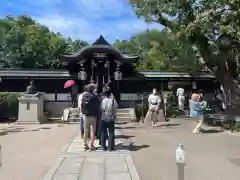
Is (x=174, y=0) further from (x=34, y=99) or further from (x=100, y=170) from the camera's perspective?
(x=100, y=170)

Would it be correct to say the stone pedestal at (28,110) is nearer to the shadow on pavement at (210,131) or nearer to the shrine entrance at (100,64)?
the shrine entrance at (100,64)

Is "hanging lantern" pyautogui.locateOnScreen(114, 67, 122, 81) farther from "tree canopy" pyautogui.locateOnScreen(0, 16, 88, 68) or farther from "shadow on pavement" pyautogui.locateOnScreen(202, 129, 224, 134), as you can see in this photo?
"tree canopy" pyautogui.locateOnScreen(0, 16, 88, 68)

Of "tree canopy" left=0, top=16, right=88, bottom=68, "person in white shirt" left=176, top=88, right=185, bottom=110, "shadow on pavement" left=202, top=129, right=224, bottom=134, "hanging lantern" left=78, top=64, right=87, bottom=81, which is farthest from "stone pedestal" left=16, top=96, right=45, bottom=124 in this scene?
"tree canopy" left=0, top=16, right=88, bottom=68

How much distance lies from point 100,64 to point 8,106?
294 inches

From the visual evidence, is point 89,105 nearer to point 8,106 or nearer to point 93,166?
point 93,166

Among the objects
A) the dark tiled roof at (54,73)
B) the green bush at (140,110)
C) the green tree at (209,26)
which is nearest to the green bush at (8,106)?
the dark tiled roof at (54,73)

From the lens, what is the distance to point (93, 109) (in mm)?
9875

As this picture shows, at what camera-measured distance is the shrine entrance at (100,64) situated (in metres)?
24.7

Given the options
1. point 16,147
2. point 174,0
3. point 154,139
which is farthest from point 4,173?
point 174,0

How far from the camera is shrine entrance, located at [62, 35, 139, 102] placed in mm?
24703

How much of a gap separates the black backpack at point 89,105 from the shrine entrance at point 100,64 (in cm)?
1396

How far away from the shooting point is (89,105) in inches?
387

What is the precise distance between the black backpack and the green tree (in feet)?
24.1

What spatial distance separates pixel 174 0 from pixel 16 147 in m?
9.76
